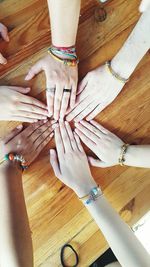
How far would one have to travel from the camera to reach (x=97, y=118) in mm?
1081

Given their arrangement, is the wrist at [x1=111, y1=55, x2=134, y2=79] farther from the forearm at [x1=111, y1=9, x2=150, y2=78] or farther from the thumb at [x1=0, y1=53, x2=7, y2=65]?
the thumb at [x1=0, y1=53, x2=7, y2=65]

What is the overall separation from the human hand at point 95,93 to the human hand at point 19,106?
98 mm

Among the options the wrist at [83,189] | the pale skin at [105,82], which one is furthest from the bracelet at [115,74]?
the wrist at [83,189]

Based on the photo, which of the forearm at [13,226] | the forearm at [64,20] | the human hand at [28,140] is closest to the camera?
the forearm at [13,226]

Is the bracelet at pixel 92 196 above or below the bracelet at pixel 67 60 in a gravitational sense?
below

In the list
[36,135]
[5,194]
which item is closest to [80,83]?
[36,135]

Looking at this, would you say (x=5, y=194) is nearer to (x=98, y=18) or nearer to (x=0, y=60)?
(x=0, y=60)

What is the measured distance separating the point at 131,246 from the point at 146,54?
61 cm

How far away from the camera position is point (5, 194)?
36.2 inches

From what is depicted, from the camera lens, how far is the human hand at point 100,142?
1040mm

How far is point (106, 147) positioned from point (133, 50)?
12.1 inches

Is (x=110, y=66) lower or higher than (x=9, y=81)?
lower

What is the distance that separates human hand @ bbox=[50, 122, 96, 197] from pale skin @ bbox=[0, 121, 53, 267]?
0.14ft

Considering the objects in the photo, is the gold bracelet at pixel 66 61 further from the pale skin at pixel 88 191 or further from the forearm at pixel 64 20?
the pale skin at pixel 88 191
